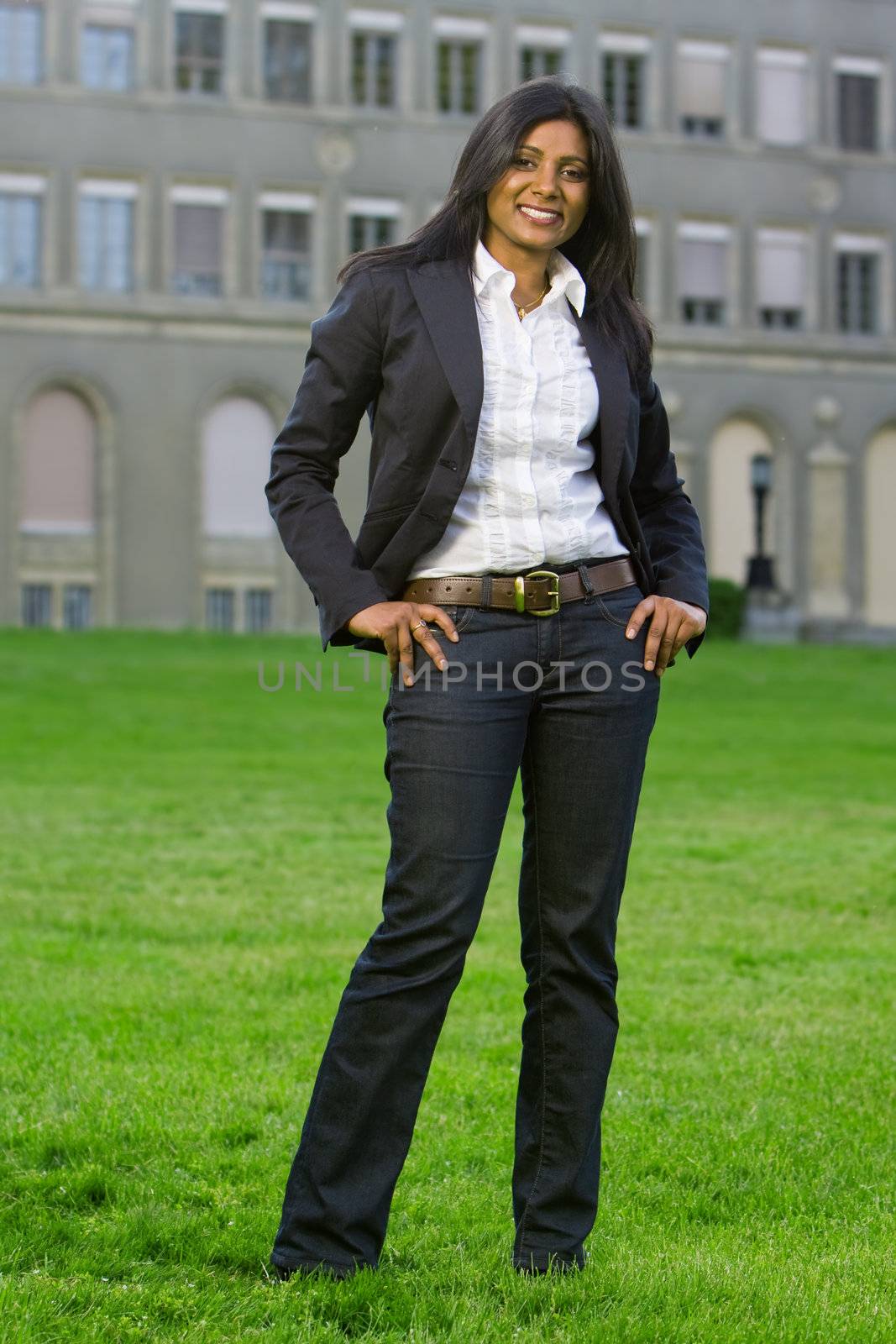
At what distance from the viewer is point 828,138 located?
42281mm

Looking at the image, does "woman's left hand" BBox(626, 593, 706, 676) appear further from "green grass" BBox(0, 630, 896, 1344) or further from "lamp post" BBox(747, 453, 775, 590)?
"lamp post" BBox(747, 453, 775, 590)

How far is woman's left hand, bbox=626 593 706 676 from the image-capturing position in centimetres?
359

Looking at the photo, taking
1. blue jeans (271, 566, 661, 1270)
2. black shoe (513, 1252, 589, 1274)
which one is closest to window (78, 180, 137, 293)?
blue jeans (271, 566, 661, 1270)

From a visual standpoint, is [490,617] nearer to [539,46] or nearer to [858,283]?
[539,46]

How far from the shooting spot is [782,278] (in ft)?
139

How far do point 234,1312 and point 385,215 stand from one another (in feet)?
125

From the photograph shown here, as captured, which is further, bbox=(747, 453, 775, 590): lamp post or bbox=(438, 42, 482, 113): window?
bbox=(438, 42, 482, 113): window

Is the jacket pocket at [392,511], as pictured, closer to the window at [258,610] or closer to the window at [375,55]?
the window at [258,610]

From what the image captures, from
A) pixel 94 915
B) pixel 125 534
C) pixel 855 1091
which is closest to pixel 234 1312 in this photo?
pixel 855 1091

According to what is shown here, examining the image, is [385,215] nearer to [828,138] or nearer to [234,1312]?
[828,138]

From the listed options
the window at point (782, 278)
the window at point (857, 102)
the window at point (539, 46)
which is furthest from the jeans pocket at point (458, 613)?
the window at point (857, 102)

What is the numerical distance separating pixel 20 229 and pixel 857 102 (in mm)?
18472

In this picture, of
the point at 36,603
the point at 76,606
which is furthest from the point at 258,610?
the point at 36,603

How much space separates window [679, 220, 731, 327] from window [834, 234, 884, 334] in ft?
8.92
